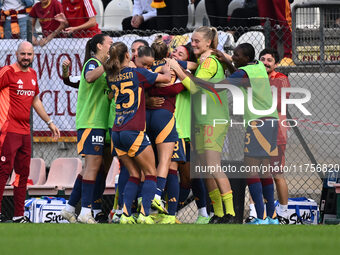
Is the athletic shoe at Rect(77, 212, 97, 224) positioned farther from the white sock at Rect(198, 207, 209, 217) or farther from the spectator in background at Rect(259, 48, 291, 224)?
the spectator in background at Rect(259, 48, 291, 224)

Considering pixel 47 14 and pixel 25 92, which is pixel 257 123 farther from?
pixel 47 14

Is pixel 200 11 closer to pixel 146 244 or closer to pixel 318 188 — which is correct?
pixel 318 188

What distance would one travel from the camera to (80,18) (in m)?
12.6

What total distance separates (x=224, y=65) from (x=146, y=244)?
4.33 metres

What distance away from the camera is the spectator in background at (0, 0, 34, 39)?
12.9 meters

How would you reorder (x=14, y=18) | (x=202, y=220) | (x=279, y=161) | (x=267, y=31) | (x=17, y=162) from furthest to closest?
(x=14, y=18) → (x=267, y=31) → (x=17, y=162) → (x=279, y=161) → (x=202, y=220)

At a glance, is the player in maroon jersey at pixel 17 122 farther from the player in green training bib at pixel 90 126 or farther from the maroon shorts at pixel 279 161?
the maroon shorts at pixel 279 161

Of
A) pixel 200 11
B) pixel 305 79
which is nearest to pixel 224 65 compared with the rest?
pixel 305 79

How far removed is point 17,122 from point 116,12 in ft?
18.6

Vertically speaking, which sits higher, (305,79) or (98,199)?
(305,79)

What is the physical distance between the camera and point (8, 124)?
32.1ft

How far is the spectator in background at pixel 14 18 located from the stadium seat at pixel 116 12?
1433mm

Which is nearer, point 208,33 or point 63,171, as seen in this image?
point 208,33

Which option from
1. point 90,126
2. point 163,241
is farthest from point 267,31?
point 163,241
